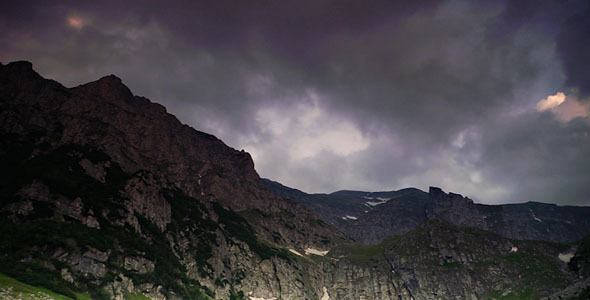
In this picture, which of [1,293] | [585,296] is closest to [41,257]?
[1,293]

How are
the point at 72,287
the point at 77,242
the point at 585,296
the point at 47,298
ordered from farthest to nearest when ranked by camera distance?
the point at 77,242 < the point at 585,296 < the point at 72,287 < the point at 47,298

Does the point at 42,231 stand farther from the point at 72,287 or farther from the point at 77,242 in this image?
the point at 72,287

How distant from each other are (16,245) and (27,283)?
1353 inches

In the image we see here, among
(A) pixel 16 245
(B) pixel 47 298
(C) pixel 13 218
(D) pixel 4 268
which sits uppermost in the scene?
(C) pixel 13 218

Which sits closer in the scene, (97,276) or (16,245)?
(16,245)

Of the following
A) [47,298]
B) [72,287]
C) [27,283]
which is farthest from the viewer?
[72,287]

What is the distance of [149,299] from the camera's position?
198 metres

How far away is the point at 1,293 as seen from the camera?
4875 inches

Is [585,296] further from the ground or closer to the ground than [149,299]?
further from the ground

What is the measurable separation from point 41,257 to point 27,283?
90.6 feet

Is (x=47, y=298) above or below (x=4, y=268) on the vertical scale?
below

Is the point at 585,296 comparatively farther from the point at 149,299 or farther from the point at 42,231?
the point at 42,231

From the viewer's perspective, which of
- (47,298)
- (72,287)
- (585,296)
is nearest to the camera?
(47,298)

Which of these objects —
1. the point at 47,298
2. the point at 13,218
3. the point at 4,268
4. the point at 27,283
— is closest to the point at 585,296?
the point at 47,298
